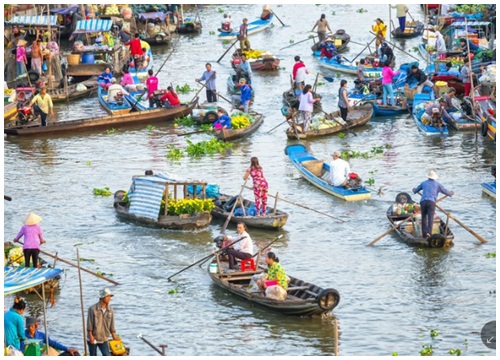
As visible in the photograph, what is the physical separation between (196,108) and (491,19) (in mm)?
13052

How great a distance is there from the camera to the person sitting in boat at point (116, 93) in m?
37.1

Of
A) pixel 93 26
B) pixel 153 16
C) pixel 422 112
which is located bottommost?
pixel 422 112

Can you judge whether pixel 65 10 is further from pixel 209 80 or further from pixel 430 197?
pixel 430 197

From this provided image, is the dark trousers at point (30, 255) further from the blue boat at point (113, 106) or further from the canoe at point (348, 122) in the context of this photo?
the blue boat at point (113, 106)

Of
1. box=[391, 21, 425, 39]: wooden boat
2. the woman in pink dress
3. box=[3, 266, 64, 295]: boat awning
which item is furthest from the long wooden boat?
box=[391, 21, 425, 39]: wooden boat

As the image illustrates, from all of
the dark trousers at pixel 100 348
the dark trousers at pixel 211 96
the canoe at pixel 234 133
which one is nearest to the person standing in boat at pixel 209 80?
the dark trousers at pixel 211 96

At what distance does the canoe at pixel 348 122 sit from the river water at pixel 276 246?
0.21m

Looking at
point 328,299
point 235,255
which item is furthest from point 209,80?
point 328,299

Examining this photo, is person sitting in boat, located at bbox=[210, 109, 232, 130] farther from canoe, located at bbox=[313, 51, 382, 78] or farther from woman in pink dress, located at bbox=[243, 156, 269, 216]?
canoe, located at bbox=[313, 51, 382, 78]

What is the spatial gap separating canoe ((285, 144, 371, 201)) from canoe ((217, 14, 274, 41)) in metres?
18.8

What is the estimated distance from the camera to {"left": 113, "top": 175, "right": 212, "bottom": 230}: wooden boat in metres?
26.3

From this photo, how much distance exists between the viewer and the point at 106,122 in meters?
35.8

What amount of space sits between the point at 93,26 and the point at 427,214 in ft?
67.7

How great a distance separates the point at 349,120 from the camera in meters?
34.8
